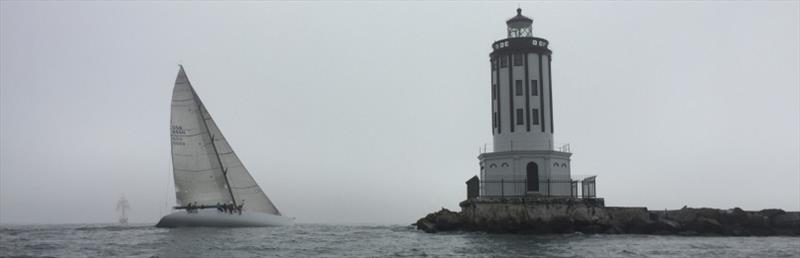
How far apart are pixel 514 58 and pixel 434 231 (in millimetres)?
11313

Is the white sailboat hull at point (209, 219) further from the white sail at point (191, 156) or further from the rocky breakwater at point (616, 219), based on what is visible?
the rocky breakwater at point (616, 219)

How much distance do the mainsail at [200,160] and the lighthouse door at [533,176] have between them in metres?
20.3

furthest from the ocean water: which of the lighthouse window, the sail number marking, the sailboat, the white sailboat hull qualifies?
the sail number marking

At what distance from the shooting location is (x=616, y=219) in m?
40.5

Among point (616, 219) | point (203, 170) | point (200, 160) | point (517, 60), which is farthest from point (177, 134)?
point (616, 219)

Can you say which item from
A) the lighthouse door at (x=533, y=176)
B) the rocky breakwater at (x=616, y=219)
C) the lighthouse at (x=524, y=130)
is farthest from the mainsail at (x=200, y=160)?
the lighthouse door at (x=533, y=176)

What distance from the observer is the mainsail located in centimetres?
5075

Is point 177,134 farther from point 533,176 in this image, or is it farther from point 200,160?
point 533,176

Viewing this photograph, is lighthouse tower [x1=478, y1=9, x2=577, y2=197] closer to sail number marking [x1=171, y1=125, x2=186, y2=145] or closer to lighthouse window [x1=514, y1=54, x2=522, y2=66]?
lighthouse window [x1=514, y1=54, x2=522, y2=66]

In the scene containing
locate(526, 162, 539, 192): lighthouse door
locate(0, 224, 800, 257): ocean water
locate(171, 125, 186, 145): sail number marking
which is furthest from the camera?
locate(171, 125, 186, 145): sail number marking

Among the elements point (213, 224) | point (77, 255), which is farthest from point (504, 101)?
point (77, 255)

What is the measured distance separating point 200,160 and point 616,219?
91.2ft

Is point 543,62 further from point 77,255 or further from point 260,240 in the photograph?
point 77,255

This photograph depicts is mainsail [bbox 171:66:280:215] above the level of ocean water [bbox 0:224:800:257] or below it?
above
